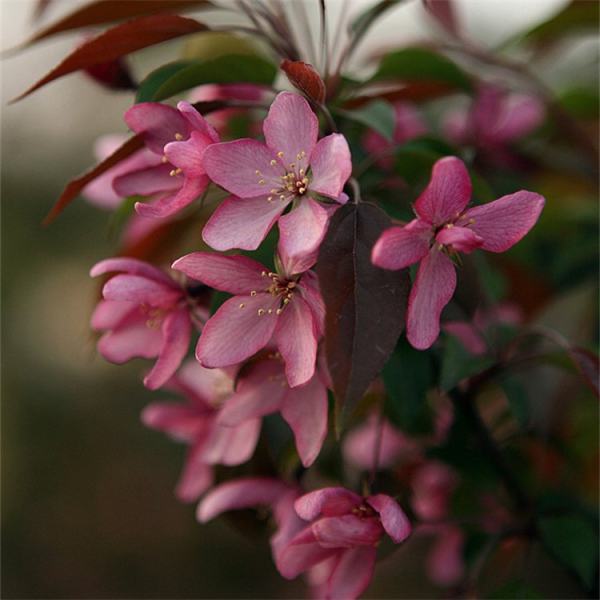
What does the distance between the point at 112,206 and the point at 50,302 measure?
2426 mm

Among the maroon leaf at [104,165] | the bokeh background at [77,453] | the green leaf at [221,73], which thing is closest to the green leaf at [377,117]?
the green leaf at [221,73]

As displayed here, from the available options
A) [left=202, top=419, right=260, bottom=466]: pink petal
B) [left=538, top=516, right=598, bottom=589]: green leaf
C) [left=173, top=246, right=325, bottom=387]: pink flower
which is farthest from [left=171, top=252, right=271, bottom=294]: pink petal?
[left=538, top=516, right=598, bottom=589]: green leaf

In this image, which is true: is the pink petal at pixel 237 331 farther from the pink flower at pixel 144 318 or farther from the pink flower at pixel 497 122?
→ the pink flower at pixel 497 122

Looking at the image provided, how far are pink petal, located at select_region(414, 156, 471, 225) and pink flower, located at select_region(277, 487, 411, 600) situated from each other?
22 cm

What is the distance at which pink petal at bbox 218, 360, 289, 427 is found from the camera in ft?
2.45

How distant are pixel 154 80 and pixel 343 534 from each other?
16.3 inches

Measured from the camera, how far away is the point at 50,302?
10.6 feet

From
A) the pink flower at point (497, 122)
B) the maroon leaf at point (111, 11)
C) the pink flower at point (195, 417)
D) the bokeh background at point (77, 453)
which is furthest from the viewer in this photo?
the bokeh background at point (77, 453)

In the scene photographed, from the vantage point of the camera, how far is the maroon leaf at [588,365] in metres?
0.73

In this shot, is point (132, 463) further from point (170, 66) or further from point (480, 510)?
point (170, 66)

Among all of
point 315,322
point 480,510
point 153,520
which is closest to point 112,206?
point 315,322

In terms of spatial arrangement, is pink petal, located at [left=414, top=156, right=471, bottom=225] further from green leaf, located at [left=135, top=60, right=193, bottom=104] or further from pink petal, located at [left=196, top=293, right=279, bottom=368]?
green leaf, located at [left=135, top=60, right=193, bottom=104]

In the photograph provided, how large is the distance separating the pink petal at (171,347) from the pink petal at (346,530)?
171 mm

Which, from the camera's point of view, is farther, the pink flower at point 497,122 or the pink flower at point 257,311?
the pink flower at point 497,122
